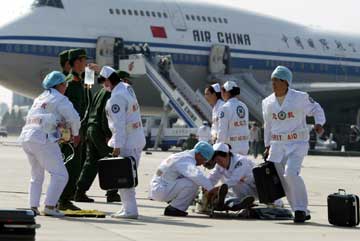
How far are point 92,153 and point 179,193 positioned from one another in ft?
7.14

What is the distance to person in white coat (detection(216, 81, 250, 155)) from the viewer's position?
540 inches

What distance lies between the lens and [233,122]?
13820mm

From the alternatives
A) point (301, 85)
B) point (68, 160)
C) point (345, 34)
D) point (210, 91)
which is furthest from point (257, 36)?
point (68, 160)

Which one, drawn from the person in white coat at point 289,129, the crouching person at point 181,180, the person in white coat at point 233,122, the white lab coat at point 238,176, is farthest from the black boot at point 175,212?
the person in white coat at point 233,122

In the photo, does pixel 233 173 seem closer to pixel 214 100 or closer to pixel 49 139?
pixel 49 139

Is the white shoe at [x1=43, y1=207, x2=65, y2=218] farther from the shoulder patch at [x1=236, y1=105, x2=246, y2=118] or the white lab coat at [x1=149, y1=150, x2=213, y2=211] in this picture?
the shoulder patch at [x1=236, y1=105, x2=246, y2=118]

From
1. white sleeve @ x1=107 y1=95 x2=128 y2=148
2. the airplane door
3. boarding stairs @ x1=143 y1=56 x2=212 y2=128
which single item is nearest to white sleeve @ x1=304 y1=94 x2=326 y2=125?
white sleeve @ x1=107 y1=95 x2=128 y2=148

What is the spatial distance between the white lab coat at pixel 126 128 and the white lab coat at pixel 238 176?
1290mm

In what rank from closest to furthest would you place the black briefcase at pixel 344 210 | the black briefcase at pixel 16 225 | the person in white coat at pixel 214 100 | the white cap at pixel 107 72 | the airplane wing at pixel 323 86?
1. the black briefcase at pixel 16 225
2. the black briefcase at pixel 344 210
3. the white cap at pixel 107 72
4. the person in white coat at pixel 214 100
5. the airplane wing at pixel 323 86

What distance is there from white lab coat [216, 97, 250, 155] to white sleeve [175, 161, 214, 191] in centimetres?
211

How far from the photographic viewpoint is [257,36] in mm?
39906

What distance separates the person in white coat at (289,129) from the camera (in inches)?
442

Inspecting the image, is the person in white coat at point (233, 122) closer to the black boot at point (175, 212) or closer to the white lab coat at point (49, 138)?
the black boot at point (175, 212)

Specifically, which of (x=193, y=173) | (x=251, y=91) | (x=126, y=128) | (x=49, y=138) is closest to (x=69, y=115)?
(x=49, y=138)
